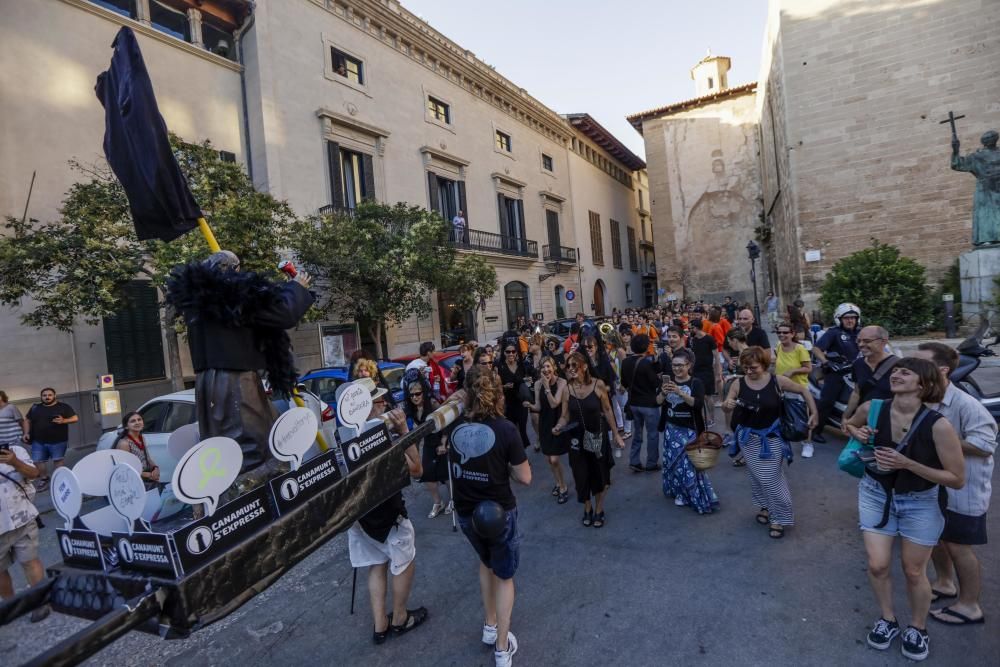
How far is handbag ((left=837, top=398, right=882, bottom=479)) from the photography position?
299 cm

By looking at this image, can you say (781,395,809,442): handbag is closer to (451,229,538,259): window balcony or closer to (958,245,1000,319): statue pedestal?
(958,245,1000,319): statue pedestal

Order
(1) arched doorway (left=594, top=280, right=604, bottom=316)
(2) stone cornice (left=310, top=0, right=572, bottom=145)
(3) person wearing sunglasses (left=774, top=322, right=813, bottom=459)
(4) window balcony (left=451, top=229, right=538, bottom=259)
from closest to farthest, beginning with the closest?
(3) person wearing sunglasses (left=774, top=322, right=813, bottom=459) → (2) stone cornice (left=310, top=0, right=572, bottom=145) → (4) window balcony (left=451, top=229, right=538, bottom=259) → (1) arched doorway (left=594, top=280, right=604, bottom=316)

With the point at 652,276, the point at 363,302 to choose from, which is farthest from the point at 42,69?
the point at 652,276

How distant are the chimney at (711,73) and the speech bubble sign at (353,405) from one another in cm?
4521

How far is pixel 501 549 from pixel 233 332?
73.4 inches

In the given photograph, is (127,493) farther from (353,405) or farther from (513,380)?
(513,380)

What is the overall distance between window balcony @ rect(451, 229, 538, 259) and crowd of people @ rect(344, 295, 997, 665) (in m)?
14.2

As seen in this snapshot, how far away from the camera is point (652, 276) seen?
4400cm

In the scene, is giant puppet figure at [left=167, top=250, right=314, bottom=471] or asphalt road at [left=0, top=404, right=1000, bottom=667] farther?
asphalt road at [left=0, top=404, right=1000, bottom=667]

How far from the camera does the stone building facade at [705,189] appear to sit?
32812 mm

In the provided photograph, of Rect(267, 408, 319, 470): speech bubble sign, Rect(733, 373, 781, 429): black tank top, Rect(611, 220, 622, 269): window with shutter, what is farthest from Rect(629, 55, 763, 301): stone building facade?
Rect(267, 408, 319, 470): speech bubble sign

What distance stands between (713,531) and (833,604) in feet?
4.07

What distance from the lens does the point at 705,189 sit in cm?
3403

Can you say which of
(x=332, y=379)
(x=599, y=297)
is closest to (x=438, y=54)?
(x=332, y=379)
